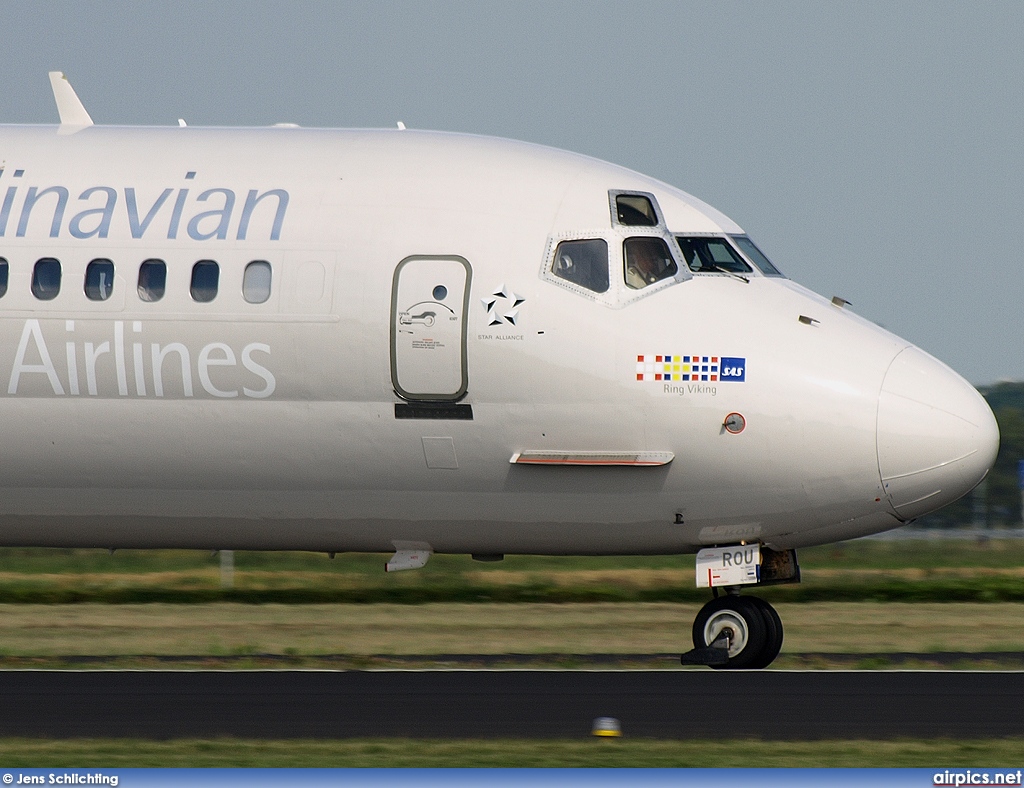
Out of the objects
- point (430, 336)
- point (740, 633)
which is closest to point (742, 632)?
point (740, 633)

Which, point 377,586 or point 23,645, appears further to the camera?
point 377,586

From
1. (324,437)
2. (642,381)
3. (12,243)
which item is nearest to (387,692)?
(324,437)

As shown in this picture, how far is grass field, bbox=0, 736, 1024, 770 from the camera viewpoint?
41.4 ft

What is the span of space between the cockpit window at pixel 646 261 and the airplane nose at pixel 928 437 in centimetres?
244

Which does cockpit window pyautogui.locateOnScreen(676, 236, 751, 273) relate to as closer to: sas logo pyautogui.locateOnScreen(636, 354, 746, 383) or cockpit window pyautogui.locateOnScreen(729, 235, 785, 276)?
cockpit window pyautogui.locateOnScreen(729, 235, 785, 276)

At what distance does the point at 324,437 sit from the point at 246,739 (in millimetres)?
4387

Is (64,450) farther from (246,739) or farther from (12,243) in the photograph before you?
(246,739)

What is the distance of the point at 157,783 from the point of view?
8984 mm

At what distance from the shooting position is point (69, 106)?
64.3 ft

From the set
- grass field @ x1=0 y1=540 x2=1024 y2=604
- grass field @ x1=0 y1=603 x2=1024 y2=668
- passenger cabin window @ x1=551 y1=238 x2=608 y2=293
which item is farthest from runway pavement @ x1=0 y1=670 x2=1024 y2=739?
grass field @ x1=0 y1=540 x2=1024 y2=604

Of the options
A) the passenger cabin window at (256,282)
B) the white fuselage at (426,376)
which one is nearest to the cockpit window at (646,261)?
the white fuselage at (426,376)

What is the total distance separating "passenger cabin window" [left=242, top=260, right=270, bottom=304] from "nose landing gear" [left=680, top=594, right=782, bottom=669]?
216 inches

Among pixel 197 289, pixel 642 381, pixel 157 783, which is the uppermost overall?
pixel 197 289

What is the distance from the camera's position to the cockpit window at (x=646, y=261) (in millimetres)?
17406
